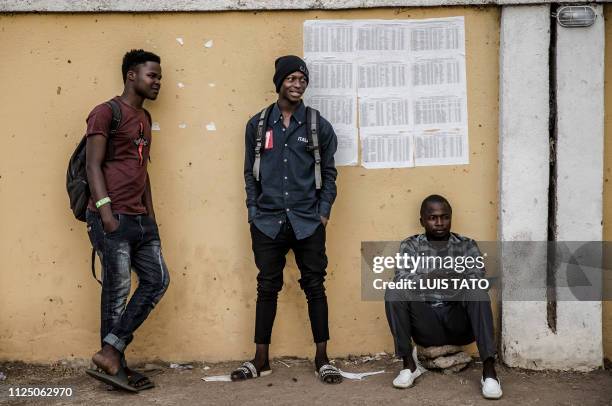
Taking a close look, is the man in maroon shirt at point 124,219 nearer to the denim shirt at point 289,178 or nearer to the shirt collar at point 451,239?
the denim shirt at point 289,178

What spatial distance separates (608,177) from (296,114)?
7.51 feet

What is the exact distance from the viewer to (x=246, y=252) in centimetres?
515

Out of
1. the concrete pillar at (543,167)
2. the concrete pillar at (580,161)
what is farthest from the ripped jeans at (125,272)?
the concrete pillar at (580,161)

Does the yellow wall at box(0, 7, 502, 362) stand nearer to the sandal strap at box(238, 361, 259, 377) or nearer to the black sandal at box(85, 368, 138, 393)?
the sandal strap at box(238, 361, 259, 377)

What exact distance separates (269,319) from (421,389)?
3.67 ft

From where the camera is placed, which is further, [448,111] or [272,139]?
[448,111]

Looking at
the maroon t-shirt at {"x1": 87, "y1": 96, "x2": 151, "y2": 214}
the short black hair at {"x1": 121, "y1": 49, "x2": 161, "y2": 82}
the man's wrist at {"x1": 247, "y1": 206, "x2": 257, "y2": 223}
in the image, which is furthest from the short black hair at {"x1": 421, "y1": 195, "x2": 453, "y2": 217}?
the short black hair at {"x1": 121, "y1": 49, "x2": 161, "y2": 82}

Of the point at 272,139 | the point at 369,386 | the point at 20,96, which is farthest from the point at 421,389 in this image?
the point at 20,96

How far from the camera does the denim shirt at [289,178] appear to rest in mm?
4652

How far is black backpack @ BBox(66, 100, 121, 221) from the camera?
14.8 feet

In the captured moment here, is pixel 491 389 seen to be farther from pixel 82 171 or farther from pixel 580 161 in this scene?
pixel 82 171

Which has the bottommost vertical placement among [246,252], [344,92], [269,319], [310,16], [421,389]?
[421,389]

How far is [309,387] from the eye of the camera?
4645mm

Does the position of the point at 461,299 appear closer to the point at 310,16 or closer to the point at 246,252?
the point at 246,252
